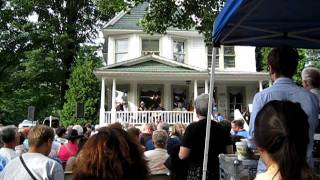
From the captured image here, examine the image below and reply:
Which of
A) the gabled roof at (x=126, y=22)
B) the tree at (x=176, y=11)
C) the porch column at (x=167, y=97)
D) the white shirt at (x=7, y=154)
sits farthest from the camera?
the gabled roof at (x=126, y=22)

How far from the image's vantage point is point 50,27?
36.5m

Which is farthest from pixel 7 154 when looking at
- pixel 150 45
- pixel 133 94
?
pixel 150 45

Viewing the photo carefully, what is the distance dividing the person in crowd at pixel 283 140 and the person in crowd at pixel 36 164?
2.31 metres

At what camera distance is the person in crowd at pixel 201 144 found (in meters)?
5.25

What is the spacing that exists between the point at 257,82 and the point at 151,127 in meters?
18.0

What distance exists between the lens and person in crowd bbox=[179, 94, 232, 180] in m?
5.25

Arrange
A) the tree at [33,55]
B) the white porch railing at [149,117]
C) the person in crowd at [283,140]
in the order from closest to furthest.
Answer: the person in crowd at [283,140]
the white porch railing at [149,117]
the tree at [33,55]

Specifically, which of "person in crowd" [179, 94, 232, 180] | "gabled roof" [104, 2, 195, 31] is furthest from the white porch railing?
"person in crowd" [179, 94, 232, 180]

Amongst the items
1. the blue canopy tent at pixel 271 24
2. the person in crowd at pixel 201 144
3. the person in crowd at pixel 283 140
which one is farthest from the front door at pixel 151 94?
the person in crowd at pixel 283 140

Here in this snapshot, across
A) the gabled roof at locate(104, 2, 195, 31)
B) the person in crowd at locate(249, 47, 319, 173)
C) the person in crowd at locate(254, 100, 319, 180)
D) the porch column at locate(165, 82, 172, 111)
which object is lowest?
the person in crowd at locate(254, 100, 319, 180)

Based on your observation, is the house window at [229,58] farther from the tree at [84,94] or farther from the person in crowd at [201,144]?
the person in crowd at [201,144]

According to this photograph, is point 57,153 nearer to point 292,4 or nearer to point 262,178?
point 292,4

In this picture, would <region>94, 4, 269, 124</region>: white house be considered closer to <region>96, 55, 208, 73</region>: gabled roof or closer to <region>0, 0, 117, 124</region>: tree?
<region>96, 55, 208, 73</region>: gabled roof

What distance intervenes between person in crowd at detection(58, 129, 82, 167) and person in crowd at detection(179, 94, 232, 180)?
332 centimetres
